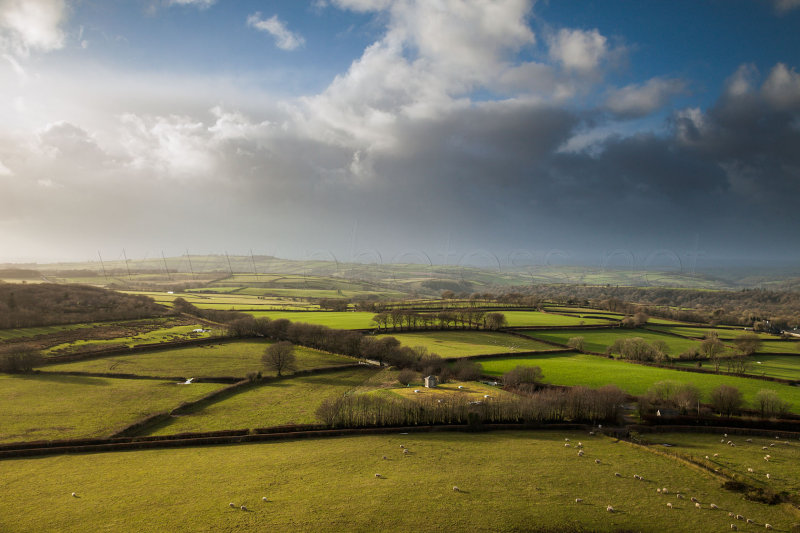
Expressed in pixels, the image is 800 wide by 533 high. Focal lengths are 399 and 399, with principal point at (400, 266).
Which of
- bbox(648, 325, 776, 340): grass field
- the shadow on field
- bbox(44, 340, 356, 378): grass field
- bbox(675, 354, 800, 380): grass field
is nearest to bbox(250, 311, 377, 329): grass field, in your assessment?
bbox(44, 340, 356, 378): grass field

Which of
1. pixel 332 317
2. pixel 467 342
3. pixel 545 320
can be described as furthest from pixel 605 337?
pixel 332 317

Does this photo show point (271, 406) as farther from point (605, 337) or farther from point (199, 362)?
point (605, 337)

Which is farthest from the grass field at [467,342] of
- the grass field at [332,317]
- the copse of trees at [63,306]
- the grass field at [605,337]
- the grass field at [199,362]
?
the copse of trees at [63,306]

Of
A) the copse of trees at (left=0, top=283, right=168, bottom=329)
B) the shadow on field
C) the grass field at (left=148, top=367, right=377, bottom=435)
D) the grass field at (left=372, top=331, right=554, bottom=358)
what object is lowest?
the grass field at (left=148, top=367, right=377, bottom=435)

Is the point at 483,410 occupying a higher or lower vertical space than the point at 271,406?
higher

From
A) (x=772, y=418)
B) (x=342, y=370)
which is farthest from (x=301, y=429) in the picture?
(x=772, y=418)

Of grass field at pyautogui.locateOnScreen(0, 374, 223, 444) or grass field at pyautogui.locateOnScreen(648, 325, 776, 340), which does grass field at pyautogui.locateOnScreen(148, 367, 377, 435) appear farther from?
grass field at pyautogui.locateOnScreen(648, 325, 776, 340)
